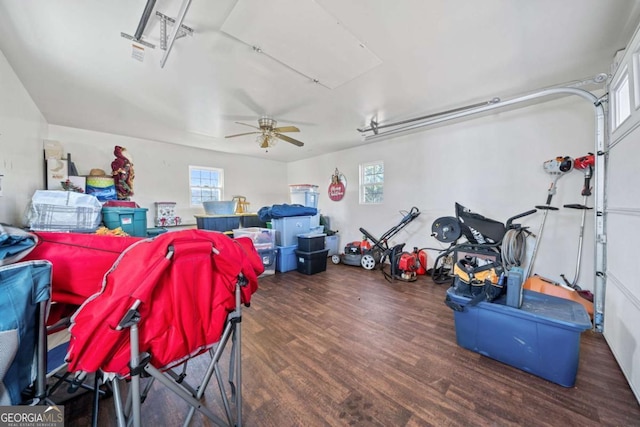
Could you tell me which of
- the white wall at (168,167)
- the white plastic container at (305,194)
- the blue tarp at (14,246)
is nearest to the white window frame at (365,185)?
the white plastic container at (305,194)

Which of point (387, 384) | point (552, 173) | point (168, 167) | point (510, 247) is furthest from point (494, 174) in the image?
point (168, 167)

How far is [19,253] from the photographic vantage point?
37.5 inches

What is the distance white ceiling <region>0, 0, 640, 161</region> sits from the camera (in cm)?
162

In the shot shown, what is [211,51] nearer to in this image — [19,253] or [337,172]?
[19,253]

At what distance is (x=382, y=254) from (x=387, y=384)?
294 cm

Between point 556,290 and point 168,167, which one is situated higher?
point 168,167

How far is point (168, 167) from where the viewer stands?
16.2ft

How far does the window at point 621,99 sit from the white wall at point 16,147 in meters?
5.32

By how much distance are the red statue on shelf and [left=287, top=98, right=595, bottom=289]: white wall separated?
4.38 m

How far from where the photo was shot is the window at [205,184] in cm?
532

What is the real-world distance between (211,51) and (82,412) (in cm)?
279

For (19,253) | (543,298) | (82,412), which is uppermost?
(19,253)

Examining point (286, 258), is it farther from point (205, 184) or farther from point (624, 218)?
point (624, 218)

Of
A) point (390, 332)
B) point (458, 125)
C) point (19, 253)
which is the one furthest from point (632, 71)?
point (19, 253)
